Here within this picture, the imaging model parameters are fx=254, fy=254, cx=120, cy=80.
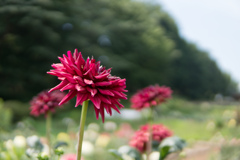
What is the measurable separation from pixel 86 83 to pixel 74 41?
563 inches

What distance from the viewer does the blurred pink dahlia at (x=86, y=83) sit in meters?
1.50

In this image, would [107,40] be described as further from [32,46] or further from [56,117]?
[56,117]

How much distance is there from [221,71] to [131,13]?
32.7 metres

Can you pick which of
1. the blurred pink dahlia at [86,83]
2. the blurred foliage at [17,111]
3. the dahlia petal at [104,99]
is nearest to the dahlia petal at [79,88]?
the blurred pink dahlia at [86,83]

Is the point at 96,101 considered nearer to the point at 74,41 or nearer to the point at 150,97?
the point at 150,97

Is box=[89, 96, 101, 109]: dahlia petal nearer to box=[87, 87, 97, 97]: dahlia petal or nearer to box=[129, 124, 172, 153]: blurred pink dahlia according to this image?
box=[87, 87, 97, 97]: dahlia petal

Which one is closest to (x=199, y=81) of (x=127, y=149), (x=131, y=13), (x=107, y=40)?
(x=131, y=13)

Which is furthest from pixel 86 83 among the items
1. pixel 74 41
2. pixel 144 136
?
pixel 74 41

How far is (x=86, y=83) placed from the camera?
4.94 feet

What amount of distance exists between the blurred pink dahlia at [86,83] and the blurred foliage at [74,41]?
330cm

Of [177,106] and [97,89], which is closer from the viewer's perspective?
[97,89]

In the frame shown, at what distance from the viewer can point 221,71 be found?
4925 cm

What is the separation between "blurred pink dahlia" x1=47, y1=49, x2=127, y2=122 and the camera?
1.50 metres

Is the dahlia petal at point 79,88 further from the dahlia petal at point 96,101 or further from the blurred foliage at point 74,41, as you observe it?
the blurred foliage at point 74,41
